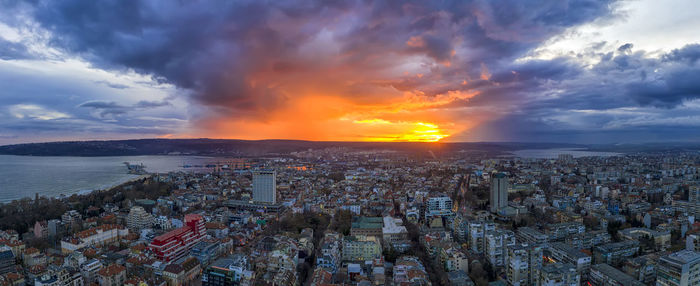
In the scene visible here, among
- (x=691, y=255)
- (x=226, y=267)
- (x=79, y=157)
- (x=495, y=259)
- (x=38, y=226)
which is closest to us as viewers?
(x=691, y=255)

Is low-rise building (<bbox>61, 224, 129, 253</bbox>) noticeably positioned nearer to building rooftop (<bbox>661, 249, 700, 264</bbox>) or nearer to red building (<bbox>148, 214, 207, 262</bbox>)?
red building (<bbox>148, 214, 207, 262</bbox>)

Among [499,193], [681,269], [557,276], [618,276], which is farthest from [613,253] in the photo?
[499,193]

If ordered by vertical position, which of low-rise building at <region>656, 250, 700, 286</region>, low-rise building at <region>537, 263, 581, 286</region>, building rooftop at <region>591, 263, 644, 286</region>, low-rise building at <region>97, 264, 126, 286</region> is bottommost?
low-rise building at <region>97, 264, 126, 286</region>

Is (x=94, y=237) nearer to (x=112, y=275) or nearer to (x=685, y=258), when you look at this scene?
(x=112, y=275)

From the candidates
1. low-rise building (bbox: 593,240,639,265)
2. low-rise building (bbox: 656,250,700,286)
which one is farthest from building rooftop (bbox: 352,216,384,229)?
low-rise building (bbox: 656,250,700,286)

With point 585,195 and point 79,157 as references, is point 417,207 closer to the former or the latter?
point 585,195

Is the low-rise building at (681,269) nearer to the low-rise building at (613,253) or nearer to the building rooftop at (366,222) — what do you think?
the low-rise building at (613,253)

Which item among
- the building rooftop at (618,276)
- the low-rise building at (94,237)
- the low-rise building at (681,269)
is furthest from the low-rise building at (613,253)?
the low-rise building at (94,237)

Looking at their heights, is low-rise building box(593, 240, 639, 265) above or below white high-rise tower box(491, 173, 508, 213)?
below

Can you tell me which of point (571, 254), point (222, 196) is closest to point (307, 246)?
point (571, 254)
